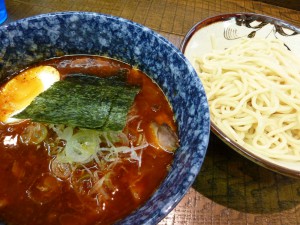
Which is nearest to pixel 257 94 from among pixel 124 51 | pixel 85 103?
pixel 124 51

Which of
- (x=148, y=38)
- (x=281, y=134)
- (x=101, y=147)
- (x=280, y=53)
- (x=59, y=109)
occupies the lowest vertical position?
(x=281, y=134)

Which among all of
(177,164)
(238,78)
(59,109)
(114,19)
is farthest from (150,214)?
(238,78)

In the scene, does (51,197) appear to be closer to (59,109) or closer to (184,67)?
(59,109)

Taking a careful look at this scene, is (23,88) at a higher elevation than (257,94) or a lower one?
higher

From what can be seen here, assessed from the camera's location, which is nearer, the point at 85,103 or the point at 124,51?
the point at 85,103

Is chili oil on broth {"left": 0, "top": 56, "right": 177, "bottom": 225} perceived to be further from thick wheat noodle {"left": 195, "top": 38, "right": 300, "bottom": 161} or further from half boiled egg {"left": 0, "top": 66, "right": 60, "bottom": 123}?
thick wheat noodle {"left": 195, "top": 38, "right": 300, "bottom": 161}

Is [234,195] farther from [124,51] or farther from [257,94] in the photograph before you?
[124,51]

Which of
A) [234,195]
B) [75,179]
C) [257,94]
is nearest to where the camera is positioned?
[75,179]

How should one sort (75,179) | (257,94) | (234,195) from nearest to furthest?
(75,179), (234,195), (257,94)
